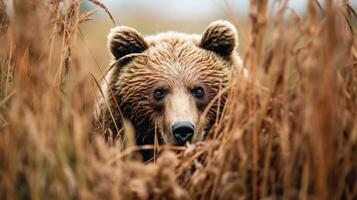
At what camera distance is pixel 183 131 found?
165 inches

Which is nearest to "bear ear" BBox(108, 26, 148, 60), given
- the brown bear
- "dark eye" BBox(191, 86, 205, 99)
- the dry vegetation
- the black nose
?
the brown bear

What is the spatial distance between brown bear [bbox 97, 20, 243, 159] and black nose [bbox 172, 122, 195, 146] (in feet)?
0.86

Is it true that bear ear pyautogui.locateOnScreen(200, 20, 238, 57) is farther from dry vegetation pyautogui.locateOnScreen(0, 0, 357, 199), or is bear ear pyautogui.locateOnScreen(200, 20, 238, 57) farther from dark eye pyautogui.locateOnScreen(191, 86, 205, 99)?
dry vegetation pyautogui.locateOnScreen(0, 0, 357, 199)

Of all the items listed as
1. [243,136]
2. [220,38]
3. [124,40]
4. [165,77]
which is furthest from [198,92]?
[243,136]

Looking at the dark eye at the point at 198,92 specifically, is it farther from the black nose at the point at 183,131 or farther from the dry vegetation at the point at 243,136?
the dry vegetation at the point at 243,136

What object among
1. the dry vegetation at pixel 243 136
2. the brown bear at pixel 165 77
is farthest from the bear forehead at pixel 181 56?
the dry vegetation at pixel 243 136

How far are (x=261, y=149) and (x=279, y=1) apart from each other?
0.76 metres

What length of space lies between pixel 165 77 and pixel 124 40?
1.46 feet

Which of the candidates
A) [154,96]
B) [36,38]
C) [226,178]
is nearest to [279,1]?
[226,178]

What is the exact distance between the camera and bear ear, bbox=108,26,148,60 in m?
4.81

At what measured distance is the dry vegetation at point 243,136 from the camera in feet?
8.65

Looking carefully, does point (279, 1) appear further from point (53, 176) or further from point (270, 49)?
point (53, 176)

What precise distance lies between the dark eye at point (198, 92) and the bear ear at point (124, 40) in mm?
609

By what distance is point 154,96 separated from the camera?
4.77m
